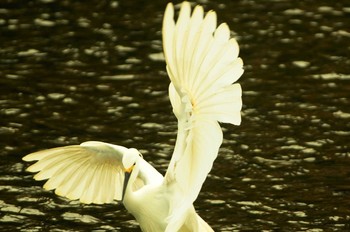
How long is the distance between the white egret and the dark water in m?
1.35

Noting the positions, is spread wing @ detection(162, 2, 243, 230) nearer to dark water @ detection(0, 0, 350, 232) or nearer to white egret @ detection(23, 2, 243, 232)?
white egret @ detection(23, 2, 243, 232)

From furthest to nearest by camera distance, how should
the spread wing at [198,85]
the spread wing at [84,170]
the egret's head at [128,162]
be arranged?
1. the spread wing at [84,170]
2. the egret's head at [128,162]
3. the spread wing at [198,85]

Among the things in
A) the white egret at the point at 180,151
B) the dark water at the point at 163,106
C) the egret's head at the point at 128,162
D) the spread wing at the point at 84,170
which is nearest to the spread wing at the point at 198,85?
the white egret at the point at 180,151

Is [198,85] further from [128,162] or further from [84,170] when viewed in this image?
[84,170]

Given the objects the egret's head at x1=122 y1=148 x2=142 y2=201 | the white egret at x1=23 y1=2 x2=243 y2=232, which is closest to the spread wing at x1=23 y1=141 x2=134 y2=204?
the white egret at x1=23 y1=2 x2=243 y2=232

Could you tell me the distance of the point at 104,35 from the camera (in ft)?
46.5

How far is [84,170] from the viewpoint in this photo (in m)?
8.84

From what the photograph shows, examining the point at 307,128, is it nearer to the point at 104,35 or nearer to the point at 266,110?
the point at 266,110

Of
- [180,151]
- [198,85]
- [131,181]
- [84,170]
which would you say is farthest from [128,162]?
[198,85]

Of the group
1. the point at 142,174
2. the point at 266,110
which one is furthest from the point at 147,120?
the point at 142,174

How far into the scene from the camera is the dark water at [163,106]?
34.2ft

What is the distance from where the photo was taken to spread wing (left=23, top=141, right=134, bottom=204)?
8.58 m

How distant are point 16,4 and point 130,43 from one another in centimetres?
212

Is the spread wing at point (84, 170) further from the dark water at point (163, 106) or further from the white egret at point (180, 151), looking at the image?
the dark water at point (163, 106)
